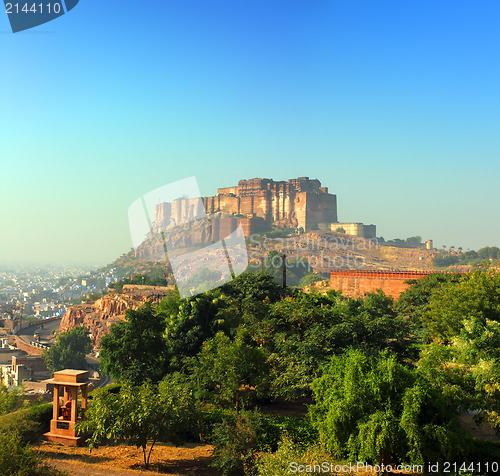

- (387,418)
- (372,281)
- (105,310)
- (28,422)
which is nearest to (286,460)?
(387,418)

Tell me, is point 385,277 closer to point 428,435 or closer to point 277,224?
point 428,435

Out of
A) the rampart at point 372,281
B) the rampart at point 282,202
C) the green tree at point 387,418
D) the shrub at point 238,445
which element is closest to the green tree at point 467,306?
the green tree at point 387,418

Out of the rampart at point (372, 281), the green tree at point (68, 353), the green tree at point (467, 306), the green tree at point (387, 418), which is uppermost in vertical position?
Answer: the rampart at point (372, 281)

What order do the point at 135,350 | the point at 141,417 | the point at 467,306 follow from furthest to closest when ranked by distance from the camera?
the point at 467,306 → the point at 135,350 → the point at 141,417

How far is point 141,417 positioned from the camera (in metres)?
9.77

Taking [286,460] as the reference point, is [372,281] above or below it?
above

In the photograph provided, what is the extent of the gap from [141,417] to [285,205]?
89.3 meters

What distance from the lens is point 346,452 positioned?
350 inches

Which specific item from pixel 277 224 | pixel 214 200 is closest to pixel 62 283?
pixel 214 200

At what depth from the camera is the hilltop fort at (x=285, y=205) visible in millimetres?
95125

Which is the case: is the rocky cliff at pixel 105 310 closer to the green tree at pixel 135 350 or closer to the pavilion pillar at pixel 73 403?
the green tree at pixel 135 350

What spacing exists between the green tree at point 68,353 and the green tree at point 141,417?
2982 centimetres

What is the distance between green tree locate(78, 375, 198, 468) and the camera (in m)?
9.84

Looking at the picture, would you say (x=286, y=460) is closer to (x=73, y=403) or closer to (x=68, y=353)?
(x=73, y=403)
